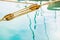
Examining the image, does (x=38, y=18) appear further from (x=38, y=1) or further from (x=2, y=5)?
(x=2, y=5)

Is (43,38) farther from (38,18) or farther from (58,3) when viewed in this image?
(58,3)

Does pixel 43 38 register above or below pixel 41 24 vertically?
below

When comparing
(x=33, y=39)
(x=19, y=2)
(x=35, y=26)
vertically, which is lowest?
(x=33, y=39)

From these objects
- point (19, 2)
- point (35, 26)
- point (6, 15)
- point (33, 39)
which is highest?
point (19, 2)

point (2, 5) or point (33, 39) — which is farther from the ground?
point (2, 5)

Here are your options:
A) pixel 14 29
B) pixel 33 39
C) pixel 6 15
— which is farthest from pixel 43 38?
pixel 6 15

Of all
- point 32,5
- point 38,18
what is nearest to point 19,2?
point 32,5
